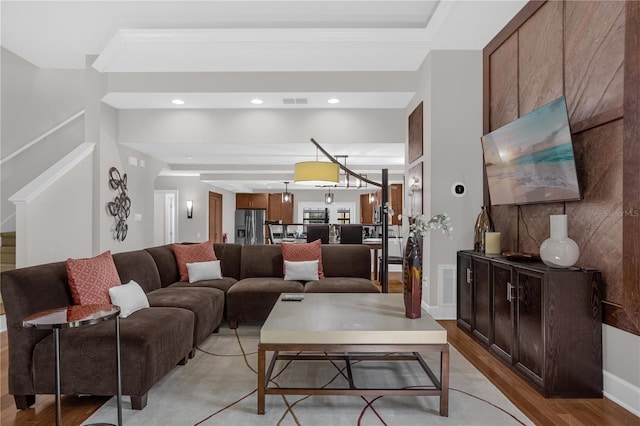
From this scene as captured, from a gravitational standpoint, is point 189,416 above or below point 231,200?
below

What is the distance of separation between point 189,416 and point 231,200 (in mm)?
10700

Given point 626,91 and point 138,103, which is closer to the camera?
point 626,91

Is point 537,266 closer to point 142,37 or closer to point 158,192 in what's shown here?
point 142,37

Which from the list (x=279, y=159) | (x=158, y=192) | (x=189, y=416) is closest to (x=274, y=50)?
(x=279, y=159)

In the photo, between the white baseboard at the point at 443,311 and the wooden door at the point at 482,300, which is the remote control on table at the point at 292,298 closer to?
the wooden door at the point at 482,300

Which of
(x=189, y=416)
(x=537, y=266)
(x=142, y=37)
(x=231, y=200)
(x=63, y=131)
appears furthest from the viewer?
(x=231, y=200)

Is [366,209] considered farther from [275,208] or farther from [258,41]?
[258,41]

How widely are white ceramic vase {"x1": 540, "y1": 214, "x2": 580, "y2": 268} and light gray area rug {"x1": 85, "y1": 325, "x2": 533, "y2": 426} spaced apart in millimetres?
970

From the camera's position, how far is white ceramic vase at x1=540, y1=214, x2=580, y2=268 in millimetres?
2521

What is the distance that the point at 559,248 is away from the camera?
8.38 ft

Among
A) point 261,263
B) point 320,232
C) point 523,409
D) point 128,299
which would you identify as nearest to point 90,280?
point 128,299

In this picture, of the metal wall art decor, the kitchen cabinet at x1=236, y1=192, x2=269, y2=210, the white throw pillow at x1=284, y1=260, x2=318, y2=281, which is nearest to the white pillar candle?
the white throw pillow at x1=284, y1=260, x2=318, y2=281

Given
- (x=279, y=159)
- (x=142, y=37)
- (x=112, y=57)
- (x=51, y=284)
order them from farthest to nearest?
(x=279, y=159) < (x=112, y=57) < (x=142, y=37) < (x=51, y=284)

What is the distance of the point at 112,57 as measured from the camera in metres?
4.54
